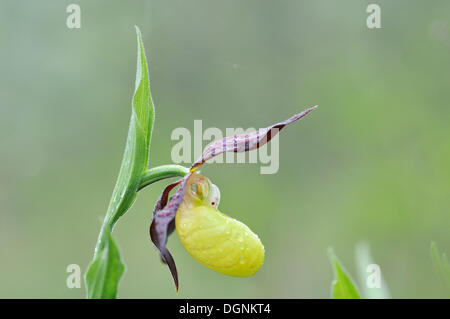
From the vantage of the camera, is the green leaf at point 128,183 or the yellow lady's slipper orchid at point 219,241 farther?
the yellow lady's slipper orchid at point 219,241

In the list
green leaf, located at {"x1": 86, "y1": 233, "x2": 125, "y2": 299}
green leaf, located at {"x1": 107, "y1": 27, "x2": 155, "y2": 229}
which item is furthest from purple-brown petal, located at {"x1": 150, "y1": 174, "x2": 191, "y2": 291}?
green leaf, located at {"x1": 86, "y1": 233, "x2": 125, "y2": 299}

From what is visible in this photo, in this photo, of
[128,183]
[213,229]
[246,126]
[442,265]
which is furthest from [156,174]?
[246,126]

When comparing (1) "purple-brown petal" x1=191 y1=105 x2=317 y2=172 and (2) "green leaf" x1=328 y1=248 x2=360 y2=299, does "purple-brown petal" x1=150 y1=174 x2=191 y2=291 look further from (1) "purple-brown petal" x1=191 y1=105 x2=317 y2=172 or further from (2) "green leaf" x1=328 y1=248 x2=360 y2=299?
(2) "green leaf" x1=328 y1=248 x2=360 y2=299

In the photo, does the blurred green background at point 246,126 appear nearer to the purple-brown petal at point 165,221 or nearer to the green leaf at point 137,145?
the purple-brown petal at point 165,221

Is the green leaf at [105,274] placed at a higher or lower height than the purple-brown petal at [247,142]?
lower

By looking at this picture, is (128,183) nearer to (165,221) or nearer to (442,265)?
(165,221)

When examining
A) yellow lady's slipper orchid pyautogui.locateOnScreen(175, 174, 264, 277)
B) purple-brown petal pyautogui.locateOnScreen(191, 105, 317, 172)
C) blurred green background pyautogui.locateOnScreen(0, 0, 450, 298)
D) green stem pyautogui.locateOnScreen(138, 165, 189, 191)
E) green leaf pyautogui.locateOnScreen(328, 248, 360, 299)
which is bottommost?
green leaf pyautogui.locateOnScreen(328, 248, 360, 299)

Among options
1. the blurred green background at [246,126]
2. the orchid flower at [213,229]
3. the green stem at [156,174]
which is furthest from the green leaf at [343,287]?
the blurred green background at [246,126]
